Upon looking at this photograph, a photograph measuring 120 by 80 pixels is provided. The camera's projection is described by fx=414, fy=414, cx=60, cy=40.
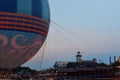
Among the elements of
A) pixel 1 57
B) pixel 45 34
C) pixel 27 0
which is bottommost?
pixel 1 57

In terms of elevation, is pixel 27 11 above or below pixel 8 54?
above

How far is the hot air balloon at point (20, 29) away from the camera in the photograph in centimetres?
2025

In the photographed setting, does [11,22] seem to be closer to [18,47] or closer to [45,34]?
[18,47]

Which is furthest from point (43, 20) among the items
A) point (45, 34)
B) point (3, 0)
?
point (3, 0)

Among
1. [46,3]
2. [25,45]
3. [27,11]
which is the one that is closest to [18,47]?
[25,45]

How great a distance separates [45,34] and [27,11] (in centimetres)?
224

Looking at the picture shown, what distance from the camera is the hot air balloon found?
2025 centimetres

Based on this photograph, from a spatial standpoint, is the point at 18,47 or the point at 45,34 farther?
the point at 45,34

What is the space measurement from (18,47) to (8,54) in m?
0.61

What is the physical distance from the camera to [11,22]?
20375 millimetres

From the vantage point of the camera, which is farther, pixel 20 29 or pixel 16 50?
pixel 16 50

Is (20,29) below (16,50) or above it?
above

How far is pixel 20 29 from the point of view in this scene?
2058 centimetres

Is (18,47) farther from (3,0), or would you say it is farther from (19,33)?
(3,0)
